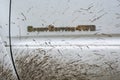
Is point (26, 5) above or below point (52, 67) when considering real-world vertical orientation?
above

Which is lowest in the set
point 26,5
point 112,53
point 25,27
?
point 112,53

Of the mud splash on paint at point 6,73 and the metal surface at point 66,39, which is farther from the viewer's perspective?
the mud splash on paint at point 6,73

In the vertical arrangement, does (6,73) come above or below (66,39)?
below

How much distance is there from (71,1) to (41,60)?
574 mm

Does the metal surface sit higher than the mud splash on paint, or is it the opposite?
the metal surface

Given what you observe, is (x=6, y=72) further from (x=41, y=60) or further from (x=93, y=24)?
(x=93, y=24)

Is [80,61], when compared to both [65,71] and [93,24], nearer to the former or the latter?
[65,71]

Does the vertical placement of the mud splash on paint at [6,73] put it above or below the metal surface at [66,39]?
below

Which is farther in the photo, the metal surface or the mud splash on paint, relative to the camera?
the mud splash on paint

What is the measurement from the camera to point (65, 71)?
8.73 feet

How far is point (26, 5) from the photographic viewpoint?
2.59 meters

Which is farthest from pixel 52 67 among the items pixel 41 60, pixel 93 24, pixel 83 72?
pixel 93 24

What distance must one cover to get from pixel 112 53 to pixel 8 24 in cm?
93

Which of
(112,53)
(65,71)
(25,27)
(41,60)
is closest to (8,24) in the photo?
(25,27)
